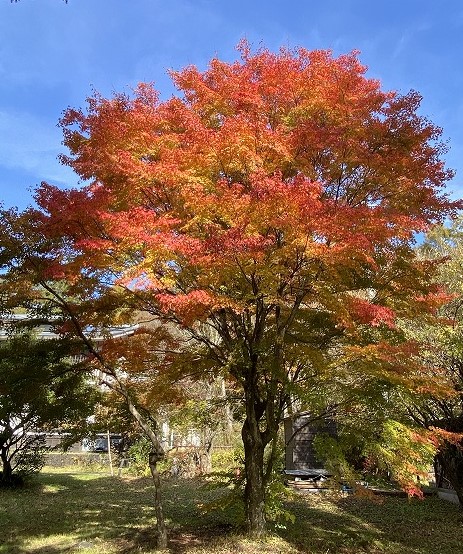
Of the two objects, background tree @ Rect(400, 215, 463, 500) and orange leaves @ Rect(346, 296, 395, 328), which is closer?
orange leaves @ Rect(346, 296, 395, 328)

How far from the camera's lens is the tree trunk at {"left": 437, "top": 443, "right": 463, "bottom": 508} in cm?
1197

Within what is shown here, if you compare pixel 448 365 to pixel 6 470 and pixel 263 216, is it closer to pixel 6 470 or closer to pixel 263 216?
pixel 263 216

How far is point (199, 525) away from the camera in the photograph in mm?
10469

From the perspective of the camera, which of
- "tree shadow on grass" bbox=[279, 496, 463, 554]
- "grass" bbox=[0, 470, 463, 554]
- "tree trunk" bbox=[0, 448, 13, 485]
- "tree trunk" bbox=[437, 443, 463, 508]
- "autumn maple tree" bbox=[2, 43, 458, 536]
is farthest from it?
"tree trunk" bbox=[0, 448, 13, 485]

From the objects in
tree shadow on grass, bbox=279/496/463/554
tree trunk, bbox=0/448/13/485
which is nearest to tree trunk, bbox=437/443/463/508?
tree shadow on grass, bbox=279/496/463/554

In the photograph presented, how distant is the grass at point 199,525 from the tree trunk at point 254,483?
0.28m

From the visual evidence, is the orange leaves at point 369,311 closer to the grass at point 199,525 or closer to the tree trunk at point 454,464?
the grass at point 199,525

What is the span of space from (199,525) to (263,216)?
720 centimetres

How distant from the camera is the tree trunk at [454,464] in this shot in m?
12.0

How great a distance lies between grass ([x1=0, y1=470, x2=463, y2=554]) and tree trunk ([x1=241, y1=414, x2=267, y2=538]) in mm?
282

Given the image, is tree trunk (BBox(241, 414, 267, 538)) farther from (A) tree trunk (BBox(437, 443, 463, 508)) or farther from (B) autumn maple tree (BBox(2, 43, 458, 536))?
(A) tree trunk (BBox(437, 443, 463, 508))

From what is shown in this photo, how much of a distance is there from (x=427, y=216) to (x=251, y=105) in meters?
3.88

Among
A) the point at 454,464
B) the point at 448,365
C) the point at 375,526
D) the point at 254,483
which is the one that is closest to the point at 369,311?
the point at 254,483

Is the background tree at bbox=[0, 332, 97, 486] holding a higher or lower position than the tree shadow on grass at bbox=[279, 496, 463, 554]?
higher
